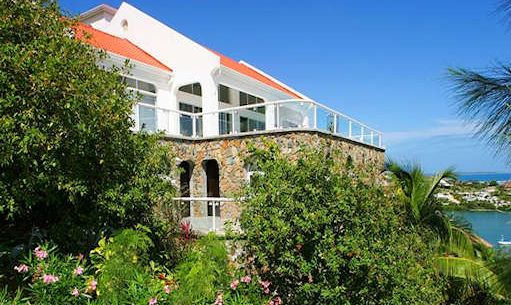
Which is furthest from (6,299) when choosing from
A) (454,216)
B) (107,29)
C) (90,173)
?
(107,29)

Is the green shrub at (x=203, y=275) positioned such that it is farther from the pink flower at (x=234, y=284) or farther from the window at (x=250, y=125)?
the window at (x=250, y=125)

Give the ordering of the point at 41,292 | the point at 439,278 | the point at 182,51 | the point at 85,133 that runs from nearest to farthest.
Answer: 1. the point at 41,292
2. the point at 85,133
3. the point at 439,278
4. the point at 182,51

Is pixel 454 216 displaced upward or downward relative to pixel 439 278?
upward

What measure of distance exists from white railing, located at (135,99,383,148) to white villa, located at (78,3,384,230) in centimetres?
4

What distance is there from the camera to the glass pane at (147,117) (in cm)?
1483

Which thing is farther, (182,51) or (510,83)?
(182,51)

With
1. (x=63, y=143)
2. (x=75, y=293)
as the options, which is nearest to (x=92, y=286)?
(x=75, y=293)

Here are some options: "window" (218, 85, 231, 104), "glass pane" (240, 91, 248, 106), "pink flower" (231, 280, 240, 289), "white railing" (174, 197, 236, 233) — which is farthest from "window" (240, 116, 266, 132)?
"pink flower" (231, 280, 240, 289)

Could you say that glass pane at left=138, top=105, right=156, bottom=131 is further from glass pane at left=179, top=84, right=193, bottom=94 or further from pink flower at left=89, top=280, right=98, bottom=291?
pink flower at left=89, top=280, right=98, bottom=291

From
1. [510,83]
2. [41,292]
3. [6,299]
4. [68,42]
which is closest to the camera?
[510,83]

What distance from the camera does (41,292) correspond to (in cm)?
551

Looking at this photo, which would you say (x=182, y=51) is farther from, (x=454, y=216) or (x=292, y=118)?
(x=454, y=216)

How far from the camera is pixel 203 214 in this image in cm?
1462

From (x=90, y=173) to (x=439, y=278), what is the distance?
10215 millimetres
